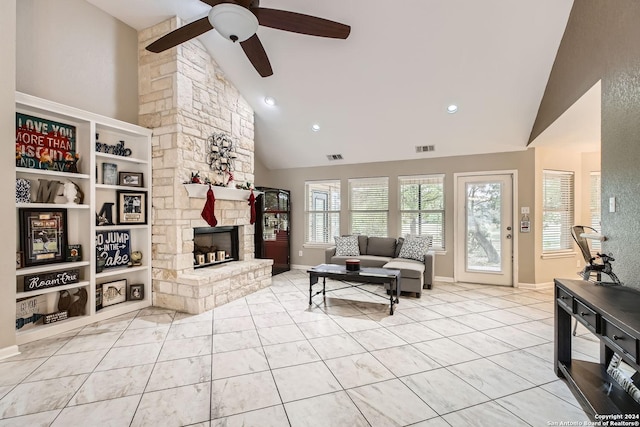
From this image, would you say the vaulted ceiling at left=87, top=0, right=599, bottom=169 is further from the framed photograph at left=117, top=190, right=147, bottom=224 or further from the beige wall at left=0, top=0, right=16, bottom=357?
the framed photograph at left=117, top=190, right=147, bottom=224

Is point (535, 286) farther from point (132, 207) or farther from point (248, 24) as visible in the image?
point (132, 207)

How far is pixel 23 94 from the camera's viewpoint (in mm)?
2711

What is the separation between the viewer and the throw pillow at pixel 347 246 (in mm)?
5492

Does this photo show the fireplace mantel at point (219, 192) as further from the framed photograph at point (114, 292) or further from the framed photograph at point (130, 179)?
the framed photograph at point (114, 292)

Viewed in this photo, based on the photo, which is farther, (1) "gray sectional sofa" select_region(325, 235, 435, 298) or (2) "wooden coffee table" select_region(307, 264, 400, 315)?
(1) "gray sectional sofa" select_region(325, 235, 435, 298)

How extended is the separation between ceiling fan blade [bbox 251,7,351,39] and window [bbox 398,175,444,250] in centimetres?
362

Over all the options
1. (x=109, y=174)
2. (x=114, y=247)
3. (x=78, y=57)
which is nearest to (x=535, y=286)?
(x=114, y=247)

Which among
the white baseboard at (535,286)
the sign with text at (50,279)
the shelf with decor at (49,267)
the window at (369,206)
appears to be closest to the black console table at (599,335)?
the white baseboard at (535,286)

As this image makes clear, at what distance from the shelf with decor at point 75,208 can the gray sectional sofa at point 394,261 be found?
130 inches

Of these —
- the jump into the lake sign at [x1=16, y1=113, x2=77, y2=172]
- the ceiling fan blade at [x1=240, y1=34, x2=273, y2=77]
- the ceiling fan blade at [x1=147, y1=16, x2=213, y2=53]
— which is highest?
the ceiling fan blade at [x1=147, y1=16, x2=213, y2=53]

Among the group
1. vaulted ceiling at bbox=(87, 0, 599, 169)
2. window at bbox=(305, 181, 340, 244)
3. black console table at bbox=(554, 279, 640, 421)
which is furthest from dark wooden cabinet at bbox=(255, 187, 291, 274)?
black console table at bbox=(554, 279, 640, 421)

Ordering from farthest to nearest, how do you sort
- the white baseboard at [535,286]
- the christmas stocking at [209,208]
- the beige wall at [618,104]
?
the white baseboard at [535,286]
the christmas stocking at [209,208]
the beige wall at [618,104]

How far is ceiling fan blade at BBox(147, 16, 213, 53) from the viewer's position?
2646mm

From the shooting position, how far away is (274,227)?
6094 mm
